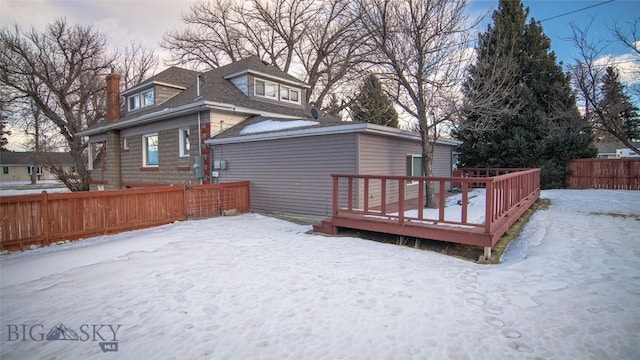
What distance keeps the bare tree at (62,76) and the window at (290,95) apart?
1509 centimetres

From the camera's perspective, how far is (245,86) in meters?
15.6

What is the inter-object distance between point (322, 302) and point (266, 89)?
14078mm

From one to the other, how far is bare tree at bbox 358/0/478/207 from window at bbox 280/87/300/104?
7620 millimetres

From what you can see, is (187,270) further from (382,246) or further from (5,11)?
(5,11)

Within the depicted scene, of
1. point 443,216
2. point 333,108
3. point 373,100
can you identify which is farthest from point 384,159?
point 333,108

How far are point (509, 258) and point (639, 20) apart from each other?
11209mm

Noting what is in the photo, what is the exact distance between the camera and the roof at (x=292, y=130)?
8.93m

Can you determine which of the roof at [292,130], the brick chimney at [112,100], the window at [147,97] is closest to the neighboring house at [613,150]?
the roof at [292,130]

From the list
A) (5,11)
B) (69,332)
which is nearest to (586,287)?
(69,332)

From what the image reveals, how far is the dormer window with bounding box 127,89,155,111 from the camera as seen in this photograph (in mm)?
16828

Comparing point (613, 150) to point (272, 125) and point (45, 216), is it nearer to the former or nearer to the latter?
point (272, 125)

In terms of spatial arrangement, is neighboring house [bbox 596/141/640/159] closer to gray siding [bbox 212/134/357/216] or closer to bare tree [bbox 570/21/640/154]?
bare tree [bbox 570/21/640/154]

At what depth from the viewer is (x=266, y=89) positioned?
1630 centimetres

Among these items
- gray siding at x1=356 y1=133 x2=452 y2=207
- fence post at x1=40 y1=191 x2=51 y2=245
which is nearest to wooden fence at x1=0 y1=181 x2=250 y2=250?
fence post at x1=40 y1=191 x2=51 y2=245
